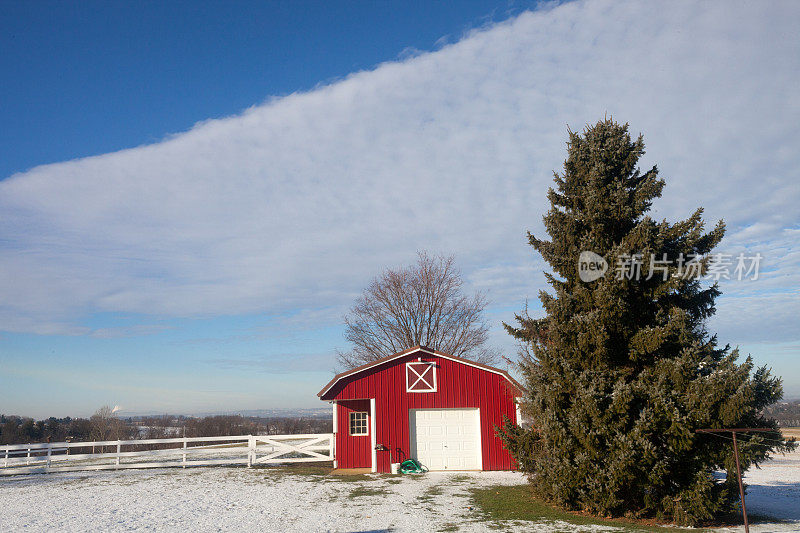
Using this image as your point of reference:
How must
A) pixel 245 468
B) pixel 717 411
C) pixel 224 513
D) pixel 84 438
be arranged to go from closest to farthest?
1. pixel 717 411
2. pixel 224 513
3. pixel 245 468
4. pixel 84 438

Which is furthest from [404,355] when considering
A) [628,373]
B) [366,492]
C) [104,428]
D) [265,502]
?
[104,428]

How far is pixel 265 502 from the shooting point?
12.2 m

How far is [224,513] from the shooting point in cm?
1106

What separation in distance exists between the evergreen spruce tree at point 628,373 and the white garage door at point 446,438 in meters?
5.49

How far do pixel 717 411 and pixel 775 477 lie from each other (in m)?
11.9

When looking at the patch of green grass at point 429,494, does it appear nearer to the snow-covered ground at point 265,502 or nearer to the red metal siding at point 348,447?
the snow-covered ground at point 265,502

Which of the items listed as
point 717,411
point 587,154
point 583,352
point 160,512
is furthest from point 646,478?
point 160,512

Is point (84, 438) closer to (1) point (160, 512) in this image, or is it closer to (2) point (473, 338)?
(2) point (473, 338)

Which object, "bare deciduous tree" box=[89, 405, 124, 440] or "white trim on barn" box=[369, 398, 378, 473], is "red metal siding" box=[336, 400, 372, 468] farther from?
"bare deciduous tree" box=[89, 405, 124, 440]

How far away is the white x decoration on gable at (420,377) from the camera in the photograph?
18.1m

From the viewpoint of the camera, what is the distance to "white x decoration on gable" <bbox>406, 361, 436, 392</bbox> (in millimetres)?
18062

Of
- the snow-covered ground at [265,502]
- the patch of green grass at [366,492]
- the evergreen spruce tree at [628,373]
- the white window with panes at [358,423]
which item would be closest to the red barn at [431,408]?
the white window with panes at [358,423]

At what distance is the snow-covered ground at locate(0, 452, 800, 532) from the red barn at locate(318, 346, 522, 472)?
1.04 m

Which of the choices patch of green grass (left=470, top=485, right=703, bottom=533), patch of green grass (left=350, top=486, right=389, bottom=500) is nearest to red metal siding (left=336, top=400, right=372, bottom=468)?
patch of green grass (left=350, top=486, right=389, bottom=500)
